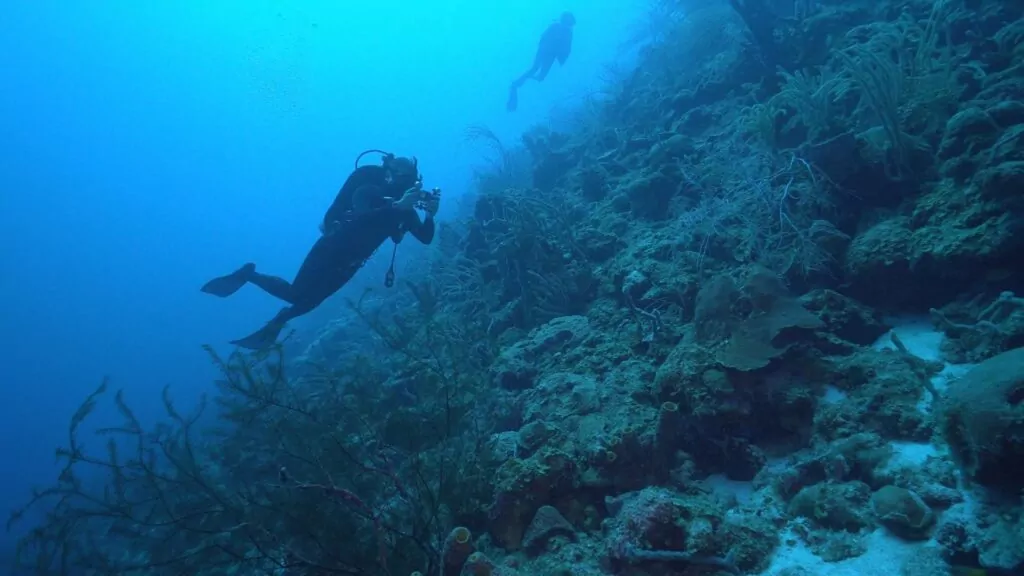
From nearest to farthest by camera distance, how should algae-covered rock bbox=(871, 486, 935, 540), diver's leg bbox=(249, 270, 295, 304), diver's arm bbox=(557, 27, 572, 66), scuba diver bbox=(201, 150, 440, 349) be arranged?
algae-covered rock bbox=(871, 486, 935, 540) < scuba diver bbox=(201, 150, 440, 349) < diver's leg bbox=(249, 270, 295, 304) < diver's arm bbox=(557, 27, 572, 66)

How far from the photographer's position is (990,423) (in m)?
2.23

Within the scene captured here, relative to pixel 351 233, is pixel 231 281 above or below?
above

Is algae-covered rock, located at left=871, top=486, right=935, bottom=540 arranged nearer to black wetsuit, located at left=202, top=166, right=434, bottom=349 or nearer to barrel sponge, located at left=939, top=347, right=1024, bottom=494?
barrel sponge, located at left=939, top=347, right=1024, bottom=494

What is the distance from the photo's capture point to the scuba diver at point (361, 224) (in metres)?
6.68

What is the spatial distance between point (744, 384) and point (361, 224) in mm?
5358

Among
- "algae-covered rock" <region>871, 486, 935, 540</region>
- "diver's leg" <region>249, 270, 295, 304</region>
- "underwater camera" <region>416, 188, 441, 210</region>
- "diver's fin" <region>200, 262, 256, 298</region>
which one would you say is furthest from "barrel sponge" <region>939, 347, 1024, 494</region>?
"diver's fin" <region>200, 262, 256, 298</region>

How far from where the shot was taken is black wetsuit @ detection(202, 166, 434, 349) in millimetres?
6754

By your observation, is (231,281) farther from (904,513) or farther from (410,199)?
(904,513)

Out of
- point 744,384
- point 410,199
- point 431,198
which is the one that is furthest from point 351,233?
point 744,384

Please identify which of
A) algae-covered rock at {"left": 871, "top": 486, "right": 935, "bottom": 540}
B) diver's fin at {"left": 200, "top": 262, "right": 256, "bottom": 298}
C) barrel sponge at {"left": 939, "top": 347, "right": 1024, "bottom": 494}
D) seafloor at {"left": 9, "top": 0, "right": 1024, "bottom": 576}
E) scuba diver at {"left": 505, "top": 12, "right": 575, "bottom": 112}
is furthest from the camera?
scuba diver at {"left": 505, "top": 12, "right": 575, "bottom": 112}

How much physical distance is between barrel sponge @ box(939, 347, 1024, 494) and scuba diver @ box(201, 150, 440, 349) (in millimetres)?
Result: 5615

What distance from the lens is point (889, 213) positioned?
14.4 ft

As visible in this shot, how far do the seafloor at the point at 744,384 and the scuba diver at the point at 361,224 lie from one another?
1.35 m

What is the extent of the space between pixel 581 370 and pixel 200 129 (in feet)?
588
